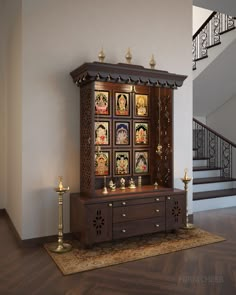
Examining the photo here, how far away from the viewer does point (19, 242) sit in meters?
3.88

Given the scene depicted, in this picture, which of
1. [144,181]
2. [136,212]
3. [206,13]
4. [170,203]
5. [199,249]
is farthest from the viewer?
[206,13]

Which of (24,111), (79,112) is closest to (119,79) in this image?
(79,112)

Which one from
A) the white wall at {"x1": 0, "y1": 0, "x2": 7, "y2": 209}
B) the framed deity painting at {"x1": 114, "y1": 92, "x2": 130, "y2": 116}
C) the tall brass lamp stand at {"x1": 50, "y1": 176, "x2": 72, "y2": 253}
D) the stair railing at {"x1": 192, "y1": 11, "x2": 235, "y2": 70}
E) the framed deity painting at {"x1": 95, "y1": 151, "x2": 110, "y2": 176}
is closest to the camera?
the tall brass lamp stand at {"x1": 50, "y1": 176, "x2": 72, "y2": 253}

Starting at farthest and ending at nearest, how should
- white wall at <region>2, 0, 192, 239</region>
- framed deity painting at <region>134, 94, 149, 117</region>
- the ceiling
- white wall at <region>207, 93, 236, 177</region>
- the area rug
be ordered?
white wall at <region>207, 93, 236, 177</region>, the ceiling, framed deity painting at <region>134, 94, 149, 117</region>, white wall at <region>2, 0, 192, 239</region>, the area rug

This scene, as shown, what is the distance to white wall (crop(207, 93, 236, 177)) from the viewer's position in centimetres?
806

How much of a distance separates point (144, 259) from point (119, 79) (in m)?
2.17

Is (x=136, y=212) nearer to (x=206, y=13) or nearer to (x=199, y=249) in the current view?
(x=199, y=249)

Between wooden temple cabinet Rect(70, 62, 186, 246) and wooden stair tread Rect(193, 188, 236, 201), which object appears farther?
wooden stair tread Rect(193, 188, 236, 201)

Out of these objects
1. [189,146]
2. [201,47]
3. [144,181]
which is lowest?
[144,181]

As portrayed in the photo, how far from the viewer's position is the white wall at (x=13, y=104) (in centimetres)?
404

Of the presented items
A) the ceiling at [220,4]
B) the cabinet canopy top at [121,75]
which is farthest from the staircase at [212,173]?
the ceiling at [220,4]

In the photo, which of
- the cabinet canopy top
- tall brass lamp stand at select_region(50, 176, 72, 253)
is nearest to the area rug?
tall brass lamp stand at select_region(50, 176, 72, 253)

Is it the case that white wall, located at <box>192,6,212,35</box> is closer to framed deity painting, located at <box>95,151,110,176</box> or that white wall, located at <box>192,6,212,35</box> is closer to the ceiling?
the ceiling

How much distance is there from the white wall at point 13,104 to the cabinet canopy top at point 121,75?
2.86 ft
